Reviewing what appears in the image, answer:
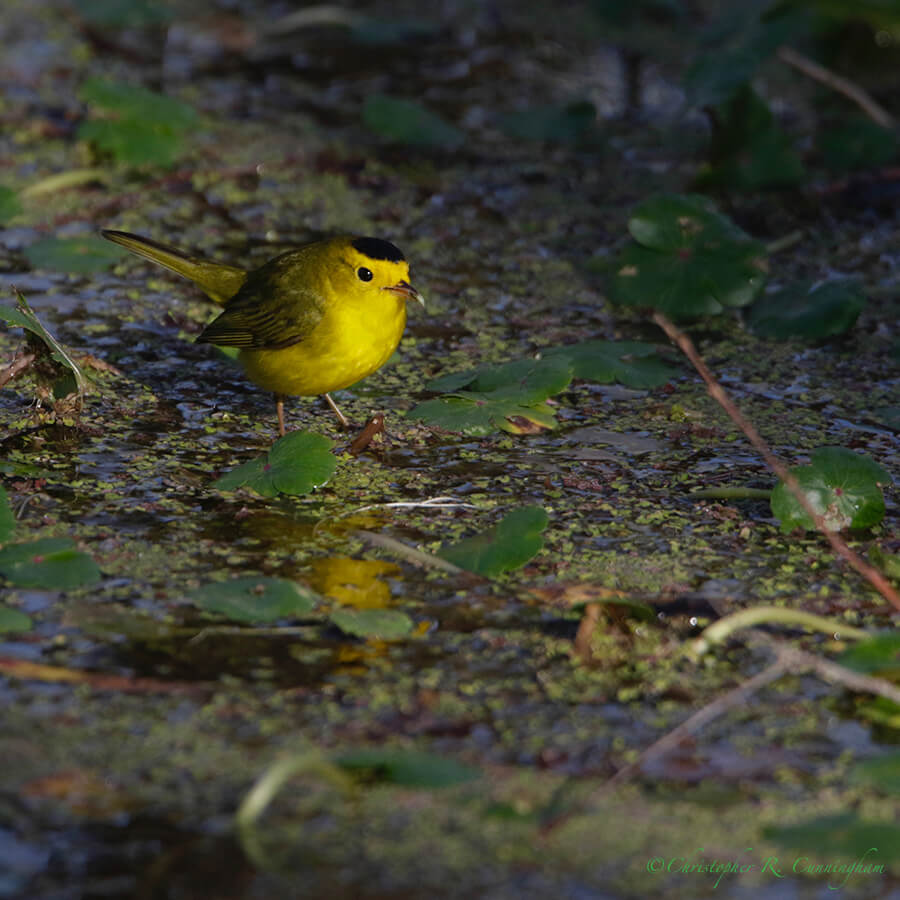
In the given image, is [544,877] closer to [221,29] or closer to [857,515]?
[857,515]

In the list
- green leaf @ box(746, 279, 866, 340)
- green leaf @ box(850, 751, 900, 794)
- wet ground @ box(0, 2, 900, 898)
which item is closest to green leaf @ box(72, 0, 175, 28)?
wet ground @ box(0, 2, 900, 898)

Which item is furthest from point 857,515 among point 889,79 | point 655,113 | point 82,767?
point 889,79

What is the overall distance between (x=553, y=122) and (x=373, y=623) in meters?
5.06

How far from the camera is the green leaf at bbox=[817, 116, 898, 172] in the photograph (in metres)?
7.38

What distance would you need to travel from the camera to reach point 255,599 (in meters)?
3.46

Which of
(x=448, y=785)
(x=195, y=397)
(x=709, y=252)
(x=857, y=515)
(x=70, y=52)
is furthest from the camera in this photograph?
(x=70, y=52)

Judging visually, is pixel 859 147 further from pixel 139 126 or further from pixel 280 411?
pixel 280 411

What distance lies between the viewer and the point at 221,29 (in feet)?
31.9

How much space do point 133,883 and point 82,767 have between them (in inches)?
15.6

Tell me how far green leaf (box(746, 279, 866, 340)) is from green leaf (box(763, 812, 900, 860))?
3.11 meters

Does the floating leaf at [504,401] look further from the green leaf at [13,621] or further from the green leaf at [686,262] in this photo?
the green leaf at [13,621]

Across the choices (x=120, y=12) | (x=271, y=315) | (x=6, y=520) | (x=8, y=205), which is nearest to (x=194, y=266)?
(x=271, y=315)

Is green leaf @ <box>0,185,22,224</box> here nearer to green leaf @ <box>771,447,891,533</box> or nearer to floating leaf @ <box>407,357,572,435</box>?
floating leaf @ <box>407,357,572,435</box>

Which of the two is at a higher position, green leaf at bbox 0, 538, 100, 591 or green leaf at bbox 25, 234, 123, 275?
green leaf at bbox 0, 538, 100, 591
